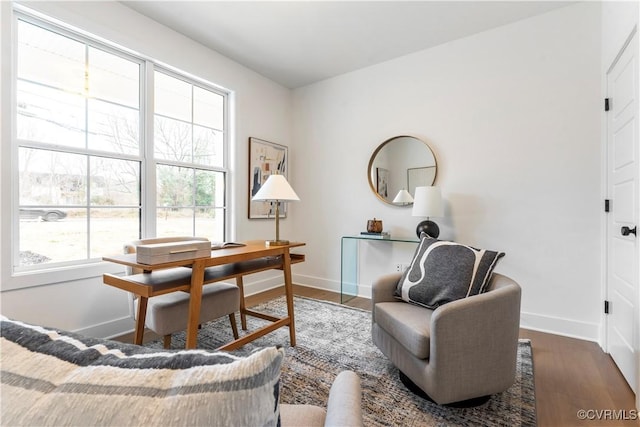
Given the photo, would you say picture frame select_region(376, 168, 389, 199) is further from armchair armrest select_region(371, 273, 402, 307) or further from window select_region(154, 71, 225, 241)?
window select_region(154, 71, 225, 241)

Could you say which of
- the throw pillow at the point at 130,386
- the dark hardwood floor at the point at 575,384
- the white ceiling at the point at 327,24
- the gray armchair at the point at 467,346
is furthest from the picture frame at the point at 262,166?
the throw pillow at the point at 130,386

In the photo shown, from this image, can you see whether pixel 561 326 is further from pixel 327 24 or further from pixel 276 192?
pixel 327 24

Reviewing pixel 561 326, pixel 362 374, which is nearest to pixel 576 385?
pixel 561 326

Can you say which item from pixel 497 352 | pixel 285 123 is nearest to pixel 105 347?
pixel 497 352

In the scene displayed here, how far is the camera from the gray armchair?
141 cm

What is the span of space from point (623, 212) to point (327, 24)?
107 inches

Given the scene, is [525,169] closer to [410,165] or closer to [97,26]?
[410,165]

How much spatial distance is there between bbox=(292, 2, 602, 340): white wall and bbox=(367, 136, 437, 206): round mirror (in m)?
0.09

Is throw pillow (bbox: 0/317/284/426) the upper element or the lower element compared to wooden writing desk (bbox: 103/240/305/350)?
upper

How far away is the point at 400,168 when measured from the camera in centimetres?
333

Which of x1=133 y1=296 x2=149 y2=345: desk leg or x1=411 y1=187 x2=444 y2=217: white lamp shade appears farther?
x1=411 y1=187 x2=444 y2=217: white lamp shade

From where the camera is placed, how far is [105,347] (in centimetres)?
44

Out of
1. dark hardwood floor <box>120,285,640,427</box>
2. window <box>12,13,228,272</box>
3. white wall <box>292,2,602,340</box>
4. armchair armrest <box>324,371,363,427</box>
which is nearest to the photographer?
armchair armrest <box>324,371,363,427</box>

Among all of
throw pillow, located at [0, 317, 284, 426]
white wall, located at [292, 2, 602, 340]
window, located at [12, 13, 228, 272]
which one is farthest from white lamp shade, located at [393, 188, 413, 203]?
throw pillow, located at [0, 317, 284, 426]
